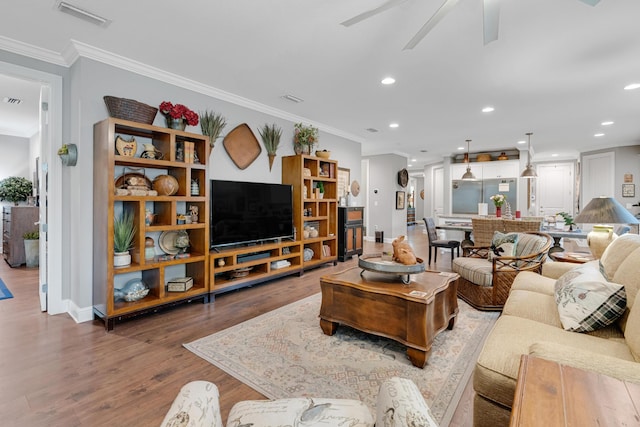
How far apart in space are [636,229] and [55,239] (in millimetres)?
9119

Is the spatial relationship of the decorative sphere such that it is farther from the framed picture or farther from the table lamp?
the framed picture

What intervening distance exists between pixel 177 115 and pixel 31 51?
1.35 meters

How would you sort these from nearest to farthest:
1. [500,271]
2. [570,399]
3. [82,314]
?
[570,399] < [82,314] < [500,271]

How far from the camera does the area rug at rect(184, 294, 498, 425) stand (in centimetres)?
197

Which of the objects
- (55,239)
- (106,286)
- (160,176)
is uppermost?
(160,176)

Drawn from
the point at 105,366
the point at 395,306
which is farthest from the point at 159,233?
the point at 395,306

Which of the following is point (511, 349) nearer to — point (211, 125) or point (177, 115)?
point (177, 115)

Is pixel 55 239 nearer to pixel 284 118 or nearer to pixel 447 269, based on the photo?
pixel 284 118

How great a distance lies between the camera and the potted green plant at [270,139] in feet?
15.6

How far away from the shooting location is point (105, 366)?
223 cm

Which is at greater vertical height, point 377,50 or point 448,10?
point 377,50

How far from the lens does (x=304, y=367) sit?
2238mm


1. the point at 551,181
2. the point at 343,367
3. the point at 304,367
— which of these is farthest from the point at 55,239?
the point at 551,181

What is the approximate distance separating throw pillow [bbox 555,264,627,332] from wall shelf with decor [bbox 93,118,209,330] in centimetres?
328
